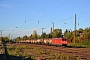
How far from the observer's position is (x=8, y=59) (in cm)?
1919

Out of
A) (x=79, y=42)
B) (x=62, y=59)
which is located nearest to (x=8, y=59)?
(x=62, y=59)

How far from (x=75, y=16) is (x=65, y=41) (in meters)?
8.63

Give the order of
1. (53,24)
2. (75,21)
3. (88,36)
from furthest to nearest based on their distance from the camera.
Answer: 1. (53,24)
2. (88,36)
3. (75,21)

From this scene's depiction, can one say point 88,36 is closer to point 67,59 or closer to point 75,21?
point 75,21

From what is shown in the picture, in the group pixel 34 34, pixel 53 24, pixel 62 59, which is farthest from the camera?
pixel 34 34

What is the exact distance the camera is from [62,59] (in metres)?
19.1

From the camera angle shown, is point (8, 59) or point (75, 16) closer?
point (8, 59)

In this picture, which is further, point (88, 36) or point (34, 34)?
point (34, 34)

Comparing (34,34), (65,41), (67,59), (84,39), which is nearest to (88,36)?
(84,39)

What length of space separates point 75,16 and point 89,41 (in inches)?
326

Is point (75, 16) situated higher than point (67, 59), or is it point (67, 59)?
point (75, 16)

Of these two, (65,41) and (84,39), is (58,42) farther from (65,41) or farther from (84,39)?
(84,39)

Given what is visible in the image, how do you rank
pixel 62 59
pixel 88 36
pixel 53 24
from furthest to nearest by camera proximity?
pixel 53 24 → pixel 88 36 → pixel 62 59

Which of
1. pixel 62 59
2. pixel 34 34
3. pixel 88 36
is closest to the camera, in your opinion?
pixel 62 59
